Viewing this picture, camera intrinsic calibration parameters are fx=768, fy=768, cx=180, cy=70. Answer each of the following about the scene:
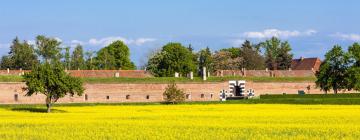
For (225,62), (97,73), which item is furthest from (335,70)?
(225,62)

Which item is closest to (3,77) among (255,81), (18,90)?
(18,90)

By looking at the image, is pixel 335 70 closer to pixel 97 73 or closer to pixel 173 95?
pixel 173 95

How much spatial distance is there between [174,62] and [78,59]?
18595 millimetres

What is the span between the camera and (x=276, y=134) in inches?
1134

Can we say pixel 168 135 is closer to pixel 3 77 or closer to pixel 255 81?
pixel 3 77

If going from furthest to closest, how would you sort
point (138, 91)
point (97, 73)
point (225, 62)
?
point (225, 62) → point (97, 73) → point (138, 91)

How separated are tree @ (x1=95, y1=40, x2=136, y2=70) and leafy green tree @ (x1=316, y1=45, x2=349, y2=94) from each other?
165ft

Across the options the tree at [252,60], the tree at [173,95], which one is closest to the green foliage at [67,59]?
the tree at [252,60]

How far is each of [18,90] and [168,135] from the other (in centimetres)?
5290

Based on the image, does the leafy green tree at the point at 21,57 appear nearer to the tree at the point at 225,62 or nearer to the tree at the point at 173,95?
the tree at the point at 225,62

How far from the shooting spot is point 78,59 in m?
124

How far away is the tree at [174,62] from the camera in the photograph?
113062 mm

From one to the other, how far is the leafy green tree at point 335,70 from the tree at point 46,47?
50.7 metres

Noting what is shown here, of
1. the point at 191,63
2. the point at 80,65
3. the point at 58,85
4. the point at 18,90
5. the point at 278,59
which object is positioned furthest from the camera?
the point at 278,59
